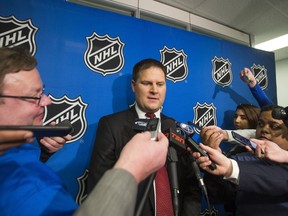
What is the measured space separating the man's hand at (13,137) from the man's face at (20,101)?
150mm

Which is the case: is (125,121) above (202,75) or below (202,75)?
below

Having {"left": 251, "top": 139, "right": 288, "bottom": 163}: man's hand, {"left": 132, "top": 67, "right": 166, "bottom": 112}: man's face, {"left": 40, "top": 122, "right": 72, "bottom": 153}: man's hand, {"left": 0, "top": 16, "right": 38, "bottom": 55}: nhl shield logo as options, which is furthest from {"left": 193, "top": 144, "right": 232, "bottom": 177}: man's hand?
{"left": 0, "top": 16, "right": 38, "bottom": 55}: nhl shield logo

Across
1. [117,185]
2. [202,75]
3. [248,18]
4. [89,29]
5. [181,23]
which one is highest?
[248,18]

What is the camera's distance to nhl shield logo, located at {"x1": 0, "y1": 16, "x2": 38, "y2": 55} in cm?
119

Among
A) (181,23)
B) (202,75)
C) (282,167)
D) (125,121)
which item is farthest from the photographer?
(181,23)

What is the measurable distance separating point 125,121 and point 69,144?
1.35 ft

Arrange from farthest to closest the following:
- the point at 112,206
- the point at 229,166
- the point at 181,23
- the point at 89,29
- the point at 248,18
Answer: the point at 248,18 → the point at 181,23 → the point at 89,29 → the point at 229,166 → the point at 112,206

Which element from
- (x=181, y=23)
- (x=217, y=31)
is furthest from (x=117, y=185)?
(x=217, y=31)

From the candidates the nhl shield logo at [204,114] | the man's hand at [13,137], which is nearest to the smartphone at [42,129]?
the man's hand at [13,137]

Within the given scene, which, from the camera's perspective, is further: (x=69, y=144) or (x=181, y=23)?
(x=181, y=23)

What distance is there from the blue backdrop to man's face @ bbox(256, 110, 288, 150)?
59 centimetres

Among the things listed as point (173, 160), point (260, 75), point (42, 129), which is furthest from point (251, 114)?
point (42, 129)

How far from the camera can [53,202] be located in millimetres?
457

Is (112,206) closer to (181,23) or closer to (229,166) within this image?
(229,166)
